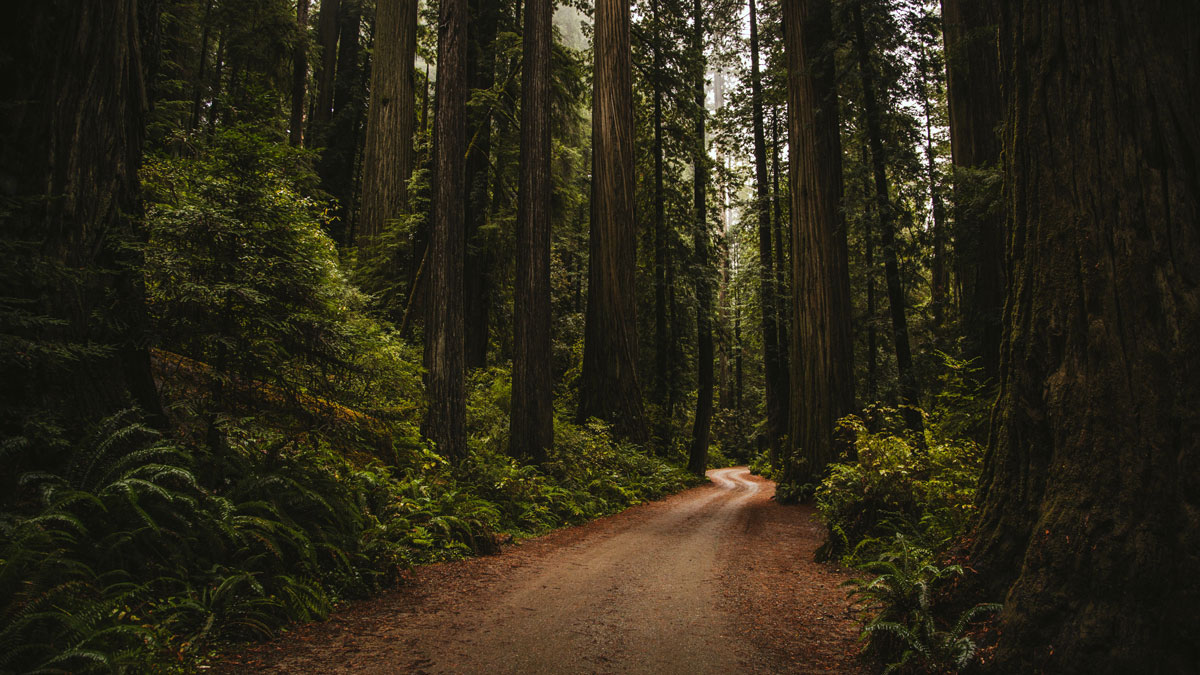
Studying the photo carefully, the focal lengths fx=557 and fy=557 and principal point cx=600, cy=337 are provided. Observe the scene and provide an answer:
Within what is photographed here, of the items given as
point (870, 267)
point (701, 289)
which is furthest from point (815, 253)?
point (701, 289)

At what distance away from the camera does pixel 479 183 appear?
1387 centimetres

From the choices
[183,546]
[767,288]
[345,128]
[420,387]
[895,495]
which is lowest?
[895,495]

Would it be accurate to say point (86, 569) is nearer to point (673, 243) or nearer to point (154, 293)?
point (154, 293)

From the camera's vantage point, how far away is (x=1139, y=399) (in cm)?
259

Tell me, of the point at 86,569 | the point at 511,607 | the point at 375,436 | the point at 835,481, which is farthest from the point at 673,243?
the point at 86,569

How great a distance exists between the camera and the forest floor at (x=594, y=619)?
3.26m

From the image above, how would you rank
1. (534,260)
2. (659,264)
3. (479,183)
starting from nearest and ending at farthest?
(534,260)
(479,183)
(659,264)

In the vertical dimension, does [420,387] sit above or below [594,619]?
above

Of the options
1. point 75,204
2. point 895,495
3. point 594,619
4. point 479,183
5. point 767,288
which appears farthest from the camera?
point 767,288

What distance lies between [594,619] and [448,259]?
552 centimetres

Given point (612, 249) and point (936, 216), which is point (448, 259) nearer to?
point (612, 249)

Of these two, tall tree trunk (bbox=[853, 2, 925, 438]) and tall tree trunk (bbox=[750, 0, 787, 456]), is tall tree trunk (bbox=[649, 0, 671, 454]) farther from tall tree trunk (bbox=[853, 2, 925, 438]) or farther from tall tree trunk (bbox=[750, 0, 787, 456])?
tall tree trunk (bbox=[853, 2, 925, 438])

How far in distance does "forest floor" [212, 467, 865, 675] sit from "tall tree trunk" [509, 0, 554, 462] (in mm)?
2865

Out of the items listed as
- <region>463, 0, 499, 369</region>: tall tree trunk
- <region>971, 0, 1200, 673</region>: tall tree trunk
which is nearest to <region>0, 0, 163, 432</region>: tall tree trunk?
<region>971, 0, 1200, 673</region>: tall tree trunk
